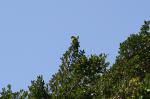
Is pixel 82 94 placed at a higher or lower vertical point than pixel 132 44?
lower

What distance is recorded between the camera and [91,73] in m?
34.9

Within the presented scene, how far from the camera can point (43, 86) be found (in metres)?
32.6

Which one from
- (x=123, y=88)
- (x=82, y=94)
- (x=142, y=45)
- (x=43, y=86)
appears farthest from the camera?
(x=142, y=45)

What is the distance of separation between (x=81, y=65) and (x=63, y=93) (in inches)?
135

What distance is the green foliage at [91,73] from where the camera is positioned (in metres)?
31.6

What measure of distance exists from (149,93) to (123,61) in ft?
67.4

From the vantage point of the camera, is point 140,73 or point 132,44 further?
point 132,44

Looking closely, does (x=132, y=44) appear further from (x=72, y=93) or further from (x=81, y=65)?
(x=72, y=93)

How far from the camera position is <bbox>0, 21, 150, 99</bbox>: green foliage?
1243 inches

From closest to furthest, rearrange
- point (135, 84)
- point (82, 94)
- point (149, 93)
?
point (149, 93) → point (135, 84) → point (82, 94)

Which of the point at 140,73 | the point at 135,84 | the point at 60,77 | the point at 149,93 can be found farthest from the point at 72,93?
the point at 149,93

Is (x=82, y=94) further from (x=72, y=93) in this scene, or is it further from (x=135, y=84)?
(x=135, y=84)

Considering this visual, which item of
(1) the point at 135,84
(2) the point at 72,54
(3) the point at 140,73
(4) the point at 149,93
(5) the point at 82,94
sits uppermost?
(2) the point at 72,54

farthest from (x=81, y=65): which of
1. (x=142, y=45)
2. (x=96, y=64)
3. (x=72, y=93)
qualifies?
(x=142, y=45)
